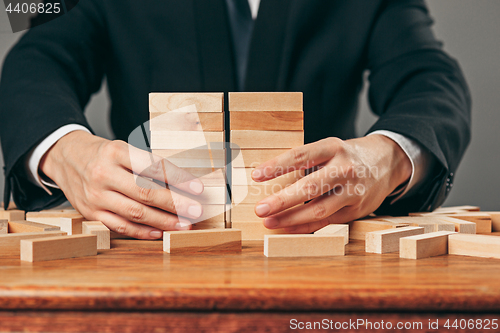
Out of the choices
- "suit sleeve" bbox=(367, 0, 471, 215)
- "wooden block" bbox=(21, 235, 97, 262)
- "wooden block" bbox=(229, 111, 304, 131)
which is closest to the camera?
"wooden block" bbox=(21, 235, 97, 262)

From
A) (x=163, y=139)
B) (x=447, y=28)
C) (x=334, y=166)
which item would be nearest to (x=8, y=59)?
(x=163, y=139)

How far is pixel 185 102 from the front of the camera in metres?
1.18

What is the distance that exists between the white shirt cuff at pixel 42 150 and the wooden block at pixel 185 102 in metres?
0.43

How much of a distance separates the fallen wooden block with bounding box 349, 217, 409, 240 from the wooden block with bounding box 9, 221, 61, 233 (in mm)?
933

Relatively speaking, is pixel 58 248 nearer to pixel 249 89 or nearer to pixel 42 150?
pixel 42 150

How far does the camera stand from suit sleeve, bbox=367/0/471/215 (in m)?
1.55

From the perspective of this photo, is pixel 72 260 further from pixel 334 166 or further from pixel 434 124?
pixel 434 124

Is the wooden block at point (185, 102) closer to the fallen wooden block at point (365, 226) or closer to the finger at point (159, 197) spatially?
the finger at point (159, 197)

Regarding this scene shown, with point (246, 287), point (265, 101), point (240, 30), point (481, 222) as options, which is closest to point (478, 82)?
point (240, 30)

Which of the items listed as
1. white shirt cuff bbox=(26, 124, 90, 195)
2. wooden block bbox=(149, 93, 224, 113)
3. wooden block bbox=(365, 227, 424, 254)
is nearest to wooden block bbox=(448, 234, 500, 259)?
wooden block bbox=(365, 227, 424, 254)

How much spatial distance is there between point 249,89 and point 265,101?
3.03 ft

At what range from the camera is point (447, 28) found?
3.98 m

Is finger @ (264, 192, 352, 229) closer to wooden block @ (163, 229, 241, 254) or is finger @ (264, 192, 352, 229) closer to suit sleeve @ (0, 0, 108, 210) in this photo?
wooden block @ (163, 229, 241, 254)

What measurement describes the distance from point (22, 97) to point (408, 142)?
1548 mm
